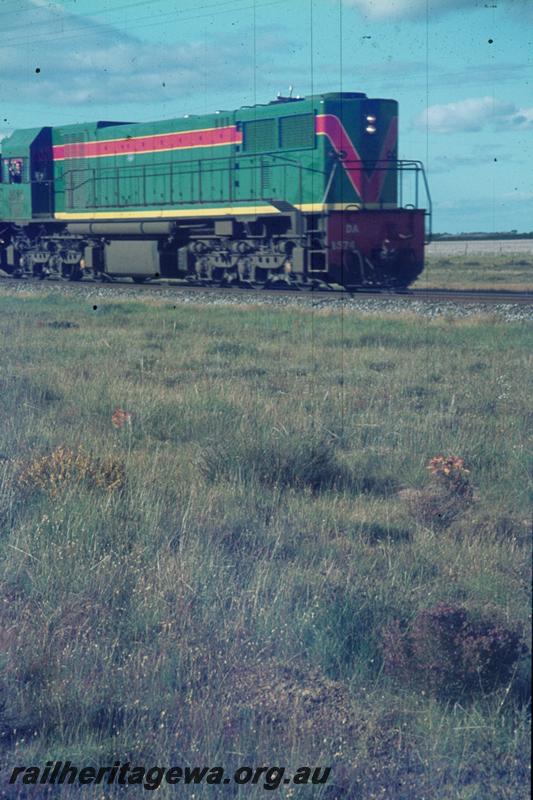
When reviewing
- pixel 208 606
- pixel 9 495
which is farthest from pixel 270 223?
pixel 208 606

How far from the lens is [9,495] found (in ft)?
18.2

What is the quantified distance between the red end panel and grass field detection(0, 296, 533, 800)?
9.62m

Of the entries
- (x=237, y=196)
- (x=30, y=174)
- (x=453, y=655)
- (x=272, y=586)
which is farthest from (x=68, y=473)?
(x=30, y=174)

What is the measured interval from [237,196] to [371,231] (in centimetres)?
363

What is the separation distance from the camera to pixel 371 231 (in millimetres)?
18562

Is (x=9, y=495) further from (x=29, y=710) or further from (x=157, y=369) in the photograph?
(x=157, y=369)

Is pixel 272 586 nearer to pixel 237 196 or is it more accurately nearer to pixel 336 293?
pixel 336 293

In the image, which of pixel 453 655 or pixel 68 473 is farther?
pixel 68 473

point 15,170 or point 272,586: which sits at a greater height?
point 15,170

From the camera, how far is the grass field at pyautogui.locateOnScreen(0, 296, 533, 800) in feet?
10.3

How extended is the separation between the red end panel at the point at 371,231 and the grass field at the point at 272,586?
9.62 m

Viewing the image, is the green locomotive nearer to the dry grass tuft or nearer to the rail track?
the rail track

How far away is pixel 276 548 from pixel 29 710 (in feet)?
5.70

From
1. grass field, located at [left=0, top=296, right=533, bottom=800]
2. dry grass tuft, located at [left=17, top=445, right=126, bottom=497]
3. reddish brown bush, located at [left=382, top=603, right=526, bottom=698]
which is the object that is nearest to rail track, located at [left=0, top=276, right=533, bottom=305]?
grass field, located at [left=0, top=296, right=533, bottom=800]
